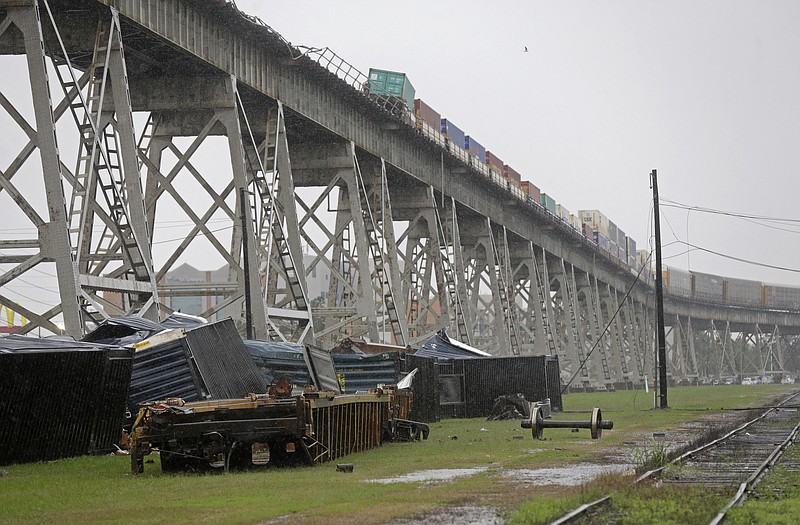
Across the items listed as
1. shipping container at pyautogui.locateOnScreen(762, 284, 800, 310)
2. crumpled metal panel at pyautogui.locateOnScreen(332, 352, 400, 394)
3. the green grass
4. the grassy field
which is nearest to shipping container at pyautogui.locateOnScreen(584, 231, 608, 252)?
shipping container at pyautogui.locateOnScreen(762, 284, 800, 310)

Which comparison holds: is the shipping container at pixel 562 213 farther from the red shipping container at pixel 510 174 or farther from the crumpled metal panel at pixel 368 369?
the crumpled metal panel at pixel 368 369

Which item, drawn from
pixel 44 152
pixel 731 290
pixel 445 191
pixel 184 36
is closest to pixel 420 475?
pixel 44 152

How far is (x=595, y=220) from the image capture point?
108812 millimetres

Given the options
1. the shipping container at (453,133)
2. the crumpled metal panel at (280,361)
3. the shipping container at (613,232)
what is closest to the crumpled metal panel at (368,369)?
the crumpled metal panel at (280,361)

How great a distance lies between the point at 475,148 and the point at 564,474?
54.3m

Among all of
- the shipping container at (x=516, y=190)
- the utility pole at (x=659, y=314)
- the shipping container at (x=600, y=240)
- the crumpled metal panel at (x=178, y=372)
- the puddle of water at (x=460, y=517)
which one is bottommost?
the puddle of water at (x=460, y=517)

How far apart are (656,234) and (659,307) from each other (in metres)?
3.06

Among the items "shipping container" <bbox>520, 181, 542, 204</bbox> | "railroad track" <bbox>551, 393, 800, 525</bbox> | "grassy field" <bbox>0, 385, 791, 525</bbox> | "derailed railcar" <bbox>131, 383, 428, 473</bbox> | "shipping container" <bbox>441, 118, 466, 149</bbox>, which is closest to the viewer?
"grassy field" <bbox>0, 385, 791, 525</bbox>

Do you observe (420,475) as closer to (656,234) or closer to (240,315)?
(240,315)

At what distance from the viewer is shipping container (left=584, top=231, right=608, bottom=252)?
100412mm

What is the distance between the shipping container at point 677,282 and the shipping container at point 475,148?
5566 centimetres

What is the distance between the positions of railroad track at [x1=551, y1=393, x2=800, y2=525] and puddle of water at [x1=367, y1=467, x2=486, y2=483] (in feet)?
8.77

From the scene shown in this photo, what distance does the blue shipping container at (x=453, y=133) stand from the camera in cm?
6408

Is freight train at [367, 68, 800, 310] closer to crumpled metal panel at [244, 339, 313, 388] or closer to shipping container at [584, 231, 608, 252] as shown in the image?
shipping container at [584, 231, 608, 252]
